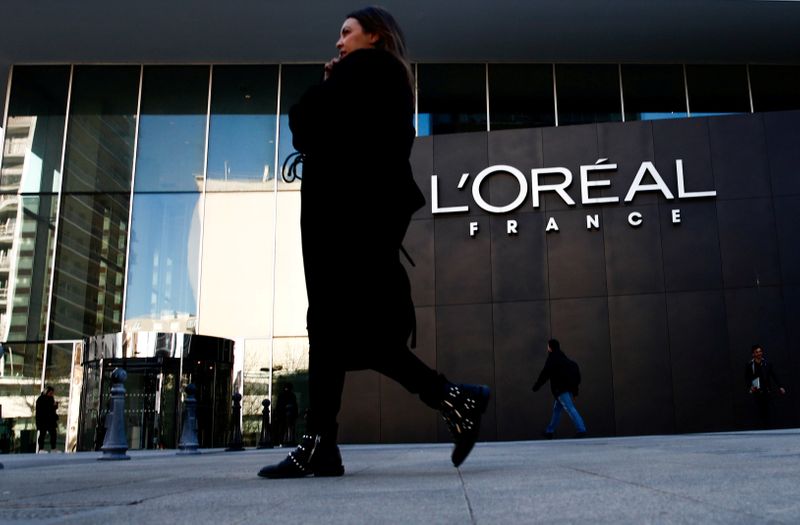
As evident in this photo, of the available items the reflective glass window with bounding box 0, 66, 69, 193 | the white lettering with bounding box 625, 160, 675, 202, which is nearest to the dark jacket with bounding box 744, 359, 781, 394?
the white lettering with bounding box 625, 160, 675, 202

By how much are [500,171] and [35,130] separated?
1270cm

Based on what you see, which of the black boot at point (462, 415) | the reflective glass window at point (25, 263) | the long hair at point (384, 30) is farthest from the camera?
the reflective glass window at point (25, 263)

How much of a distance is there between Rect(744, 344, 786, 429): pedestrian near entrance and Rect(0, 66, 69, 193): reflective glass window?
17.0 meters

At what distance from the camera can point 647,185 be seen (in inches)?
650

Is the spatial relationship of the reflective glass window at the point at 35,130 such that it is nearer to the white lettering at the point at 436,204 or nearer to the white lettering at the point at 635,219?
the white lettering at the point at 436,204

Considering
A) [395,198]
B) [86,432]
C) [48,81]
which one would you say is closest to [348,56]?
[395,198]

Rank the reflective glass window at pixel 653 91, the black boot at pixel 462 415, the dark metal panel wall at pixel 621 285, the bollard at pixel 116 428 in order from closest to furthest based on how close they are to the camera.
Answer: the black boot at pixel 462 415, the bollard at pixel 116 428, the dark metal panel wall at pixel 621 285, the reflective glass window at pixel 653 91

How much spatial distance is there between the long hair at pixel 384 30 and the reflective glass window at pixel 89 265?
56.4ft

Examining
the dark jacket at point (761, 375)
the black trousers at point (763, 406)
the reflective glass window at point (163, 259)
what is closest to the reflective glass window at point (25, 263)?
the reflective glass window at point (163, 259)

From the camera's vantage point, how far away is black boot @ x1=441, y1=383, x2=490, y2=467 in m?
3.34

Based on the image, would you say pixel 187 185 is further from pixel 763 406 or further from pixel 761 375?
pixel 763 406

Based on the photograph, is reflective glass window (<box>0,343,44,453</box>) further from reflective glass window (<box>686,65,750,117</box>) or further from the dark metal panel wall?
reflective glass window (<box>686,65,750,117</box>)

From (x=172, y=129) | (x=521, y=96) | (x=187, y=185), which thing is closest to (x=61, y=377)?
(x=187, y=185)

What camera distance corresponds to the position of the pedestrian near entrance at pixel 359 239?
3406 mm
